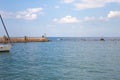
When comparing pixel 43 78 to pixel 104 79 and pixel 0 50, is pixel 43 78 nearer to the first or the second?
pixel 104 79

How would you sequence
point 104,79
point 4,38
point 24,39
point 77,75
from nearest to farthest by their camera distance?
point 104,79 → point 77,75 → point 4,38 → point 24,39

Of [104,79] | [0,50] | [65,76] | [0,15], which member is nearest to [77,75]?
[65,76]

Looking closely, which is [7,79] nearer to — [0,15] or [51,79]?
[51,79]

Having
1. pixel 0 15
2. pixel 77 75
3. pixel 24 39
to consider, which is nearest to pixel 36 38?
pixel 24 39

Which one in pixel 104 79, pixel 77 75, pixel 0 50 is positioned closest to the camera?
pixel 104 79

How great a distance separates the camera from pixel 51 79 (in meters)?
26.7

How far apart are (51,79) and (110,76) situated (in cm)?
684

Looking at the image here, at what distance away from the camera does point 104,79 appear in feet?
87.6

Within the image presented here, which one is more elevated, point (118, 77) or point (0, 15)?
point (0, 15)

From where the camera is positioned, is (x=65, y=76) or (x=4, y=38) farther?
(x=4, y=38)

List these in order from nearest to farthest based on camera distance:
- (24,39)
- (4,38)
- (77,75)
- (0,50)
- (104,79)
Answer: (104,79), (77,75), (0,50), (4,38), (24,39)

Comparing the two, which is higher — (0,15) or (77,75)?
(0,15)

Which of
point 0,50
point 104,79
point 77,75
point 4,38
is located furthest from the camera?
point 4,38

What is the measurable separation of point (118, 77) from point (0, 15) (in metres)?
49.8
